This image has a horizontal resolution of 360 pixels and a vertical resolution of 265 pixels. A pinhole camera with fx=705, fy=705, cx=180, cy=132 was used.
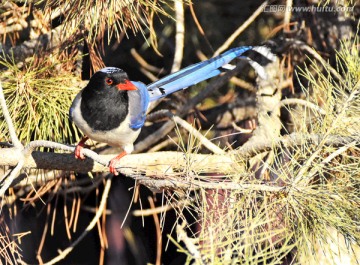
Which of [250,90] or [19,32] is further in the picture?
[250,90]

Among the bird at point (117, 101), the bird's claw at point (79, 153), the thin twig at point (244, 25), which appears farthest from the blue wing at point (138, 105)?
the thin twig at point (244, 25)

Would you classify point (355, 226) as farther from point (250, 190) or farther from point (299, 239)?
point (250, 190)

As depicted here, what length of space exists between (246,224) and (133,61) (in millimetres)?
2184

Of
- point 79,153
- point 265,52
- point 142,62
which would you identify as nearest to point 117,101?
point 79,153

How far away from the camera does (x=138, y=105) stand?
266 centimetres

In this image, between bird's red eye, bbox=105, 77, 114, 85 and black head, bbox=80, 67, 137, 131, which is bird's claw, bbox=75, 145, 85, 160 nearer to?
black head, bbox=80, 67, 137, 131

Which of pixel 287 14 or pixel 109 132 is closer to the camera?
pixel 109 132

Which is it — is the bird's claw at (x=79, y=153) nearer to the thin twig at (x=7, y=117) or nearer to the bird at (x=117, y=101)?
the bird at (x=117, y=101)

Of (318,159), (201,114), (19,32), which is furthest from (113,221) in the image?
(318,159)

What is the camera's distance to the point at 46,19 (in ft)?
9.25

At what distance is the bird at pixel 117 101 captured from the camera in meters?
2.48

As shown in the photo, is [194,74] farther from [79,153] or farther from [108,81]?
[79,153]

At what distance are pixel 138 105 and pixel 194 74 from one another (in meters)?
0.26

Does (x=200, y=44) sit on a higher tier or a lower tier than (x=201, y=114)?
higher
